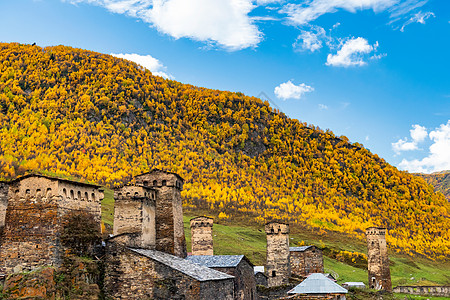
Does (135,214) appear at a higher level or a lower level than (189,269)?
higher

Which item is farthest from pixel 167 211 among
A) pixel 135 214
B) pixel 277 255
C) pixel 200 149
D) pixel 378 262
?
pixel 200 149

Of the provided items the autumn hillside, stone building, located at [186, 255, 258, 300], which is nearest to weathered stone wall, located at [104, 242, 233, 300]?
stone building, located at [186, 255, 258, 300]

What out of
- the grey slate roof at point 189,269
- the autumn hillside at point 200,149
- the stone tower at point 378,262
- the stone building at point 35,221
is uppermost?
the autumn hillside at point 200,149

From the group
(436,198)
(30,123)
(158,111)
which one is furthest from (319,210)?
(30,123)

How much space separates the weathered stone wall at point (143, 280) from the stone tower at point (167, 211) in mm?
7000

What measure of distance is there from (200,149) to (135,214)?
442ft

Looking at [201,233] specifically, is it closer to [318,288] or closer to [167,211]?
[167,211]

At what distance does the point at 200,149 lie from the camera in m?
166

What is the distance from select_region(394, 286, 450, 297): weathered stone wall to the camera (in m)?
56.5

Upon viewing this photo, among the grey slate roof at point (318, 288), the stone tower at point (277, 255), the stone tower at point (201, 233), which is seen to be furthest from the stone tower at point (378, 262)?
the grey slate roof at point (318, 288)

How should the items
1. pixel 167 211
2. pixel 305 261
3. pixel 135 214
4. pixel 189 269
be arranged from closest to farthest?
pixel 189 269 → pixel 135 214 → pixel 167 211 → pixel 305 261

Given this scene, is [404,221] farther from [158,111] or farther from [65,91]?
[65,91]

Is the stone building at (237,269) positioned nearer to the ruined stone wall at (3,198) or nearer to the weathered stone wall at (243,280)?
the weathered stone wall at (243,280)

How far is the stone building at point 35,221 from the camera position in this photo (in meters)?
23.6
